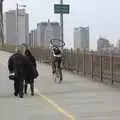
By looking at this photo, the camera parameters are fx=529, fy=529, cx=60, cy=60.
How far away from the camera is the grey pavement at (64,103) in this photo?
41.4ft

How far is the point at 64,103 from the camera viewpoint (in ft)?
50.1

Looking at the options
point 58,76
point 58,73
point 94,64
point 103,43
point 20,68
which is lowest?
point 58,76

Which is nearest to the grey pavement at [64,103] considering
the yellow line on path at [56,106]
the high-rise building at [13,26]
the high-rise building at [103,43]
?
the yellow line on path at [56,106]

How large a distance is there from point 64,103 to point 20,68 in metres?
2.42

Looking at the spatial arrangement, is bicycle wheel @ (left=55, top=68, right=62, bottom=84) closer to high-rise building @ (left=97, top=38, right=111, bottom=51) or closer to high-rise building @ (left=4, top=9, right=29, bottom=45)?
high-rise building @ (left=97, top=38, right=111, bottom=51)

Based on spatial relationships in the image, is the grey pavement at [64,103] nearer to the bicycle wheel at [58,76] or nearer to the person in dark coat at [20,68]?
the person in dark coat at [20,68]

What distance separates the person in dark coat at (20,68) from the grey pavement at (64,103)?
15.4 inches

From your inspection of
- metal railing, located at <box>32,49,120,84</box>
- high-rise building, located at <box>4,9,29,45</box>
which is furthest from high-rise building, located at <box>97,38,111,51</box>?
high-rise building, located at <box>4,9,29,45</box>

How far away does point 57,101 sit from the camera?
1584cm

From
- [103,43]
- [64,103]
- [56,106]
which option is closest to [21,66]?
[64,103]

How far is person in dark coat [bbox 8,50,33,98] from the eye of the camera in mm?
16953

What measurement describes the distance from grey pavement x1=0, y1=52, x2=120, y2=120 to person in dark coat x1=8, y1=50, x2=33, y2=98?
392 millimetres

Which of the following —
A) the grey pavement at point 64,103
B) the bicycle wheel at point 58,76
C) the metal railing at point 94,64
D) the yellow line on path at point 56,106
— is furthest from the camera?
the bicycle wheel at point 58,76

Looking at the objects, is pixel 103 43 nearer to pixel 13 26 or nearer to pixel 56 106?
pixel 56 106
